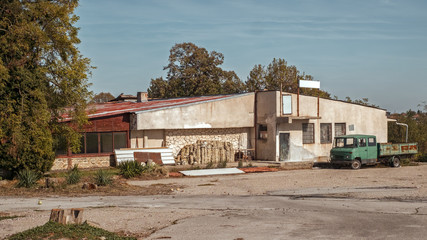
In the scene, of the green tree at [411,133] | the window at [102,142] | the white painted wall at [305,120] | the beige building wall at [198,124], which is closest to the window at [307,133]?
the white painted wall at [305,120]

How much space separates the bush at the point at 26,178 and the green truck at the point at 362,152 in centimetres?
1704

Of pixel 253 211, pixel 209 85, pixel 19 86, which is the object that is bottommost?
pixel 253 211

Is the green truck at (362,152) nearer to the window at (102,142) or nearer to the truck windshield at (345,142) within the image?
the truck windshield at (345,142)

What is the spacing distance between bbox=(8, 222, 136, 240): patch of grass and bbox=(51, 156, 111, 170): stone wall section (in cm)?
1604

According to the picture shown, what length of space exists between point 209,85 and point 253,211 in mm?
43545

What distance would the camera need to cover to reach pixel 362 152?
2805 centimetres

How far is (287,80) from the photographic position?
61.0 m

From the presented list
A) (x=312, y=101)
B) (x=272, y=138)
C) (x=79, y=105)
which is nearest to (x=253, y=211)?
(x=79, y=105)

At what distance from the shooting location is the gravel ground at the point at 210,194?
499 inches

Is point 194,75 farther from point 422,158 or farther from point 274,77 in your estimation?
point 422,158

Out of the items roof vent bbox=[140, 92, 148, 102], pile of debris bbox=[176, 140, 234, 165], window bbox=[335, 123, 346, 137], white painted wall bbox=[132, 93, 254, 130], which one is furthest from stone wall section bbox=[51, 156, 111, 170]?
window bbox=[335, 123, 346, 137]

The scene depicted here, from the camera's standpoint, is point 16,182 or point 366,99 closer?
point 16,182

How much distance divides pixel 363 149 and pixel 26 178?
18.5m

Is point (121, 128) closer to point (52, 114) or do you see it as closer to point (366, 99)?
point (52, 114)
